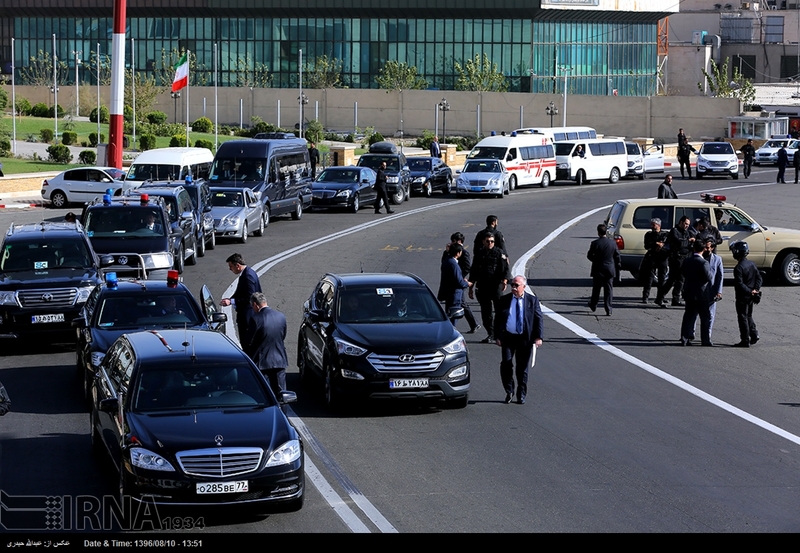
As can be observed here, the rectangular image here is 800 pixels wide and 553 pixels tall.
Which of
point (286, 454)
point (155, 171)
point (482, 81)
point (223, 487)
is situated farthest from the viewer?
point (482, 81)

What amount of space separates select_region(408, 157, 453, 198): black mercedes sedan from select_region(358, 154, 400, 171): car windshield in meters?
3.01

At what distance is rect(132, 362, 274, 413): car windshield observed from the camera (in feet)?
35.4

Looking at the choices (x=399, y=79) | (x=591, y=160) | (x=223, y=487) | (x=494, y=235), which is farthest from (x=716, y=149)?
(x=223, y=487)

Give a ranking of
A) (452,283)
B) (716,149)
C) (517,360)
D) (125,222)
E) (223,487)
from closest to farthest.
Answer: (223,487) < (517,360) < (452,283) < (125,222) < (716,149)

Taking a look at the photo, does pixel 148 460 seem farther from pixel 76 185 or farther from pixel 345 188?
pixel 76 185

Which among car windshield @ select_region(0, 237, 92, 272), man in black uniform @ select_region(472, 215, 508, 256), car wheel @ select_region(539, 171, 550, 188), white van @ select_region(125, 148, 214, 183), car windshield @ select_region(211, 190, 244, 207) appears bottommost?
car windshield @ select_region(0, 237, 92, 272)

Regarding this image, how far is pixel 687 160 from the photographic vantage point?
5666cm

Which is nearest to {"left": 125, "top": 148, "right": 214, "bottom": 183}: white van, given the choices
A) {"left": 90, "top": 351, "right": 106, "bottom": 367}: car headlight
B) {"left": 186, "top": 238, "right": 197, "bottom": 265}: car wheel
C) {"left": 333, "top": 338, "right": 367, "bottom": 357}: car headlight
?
{"left": 186, "top": 238, "right": 197, "bottom": 265}: car wheel

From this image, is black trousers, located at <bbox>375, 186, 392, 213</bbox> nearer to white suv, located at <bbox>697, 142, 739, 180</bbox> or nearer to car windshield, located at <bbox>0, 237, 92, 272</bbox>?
car windshield, located at <bbox>0, 237, 92, 272</bbox>

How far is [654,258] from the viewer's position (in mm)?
23156

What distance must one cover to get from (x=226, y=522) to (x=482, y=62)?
3939 inches

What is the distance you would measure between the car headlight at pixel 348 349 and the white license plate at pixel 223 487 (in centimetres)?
445

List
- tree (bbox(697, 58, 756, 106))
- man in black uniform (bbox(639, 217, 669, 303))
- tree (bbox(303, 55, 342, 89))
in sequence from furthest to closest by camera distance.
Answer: tree (bbox(303, 55, 342, 89)) < tree (bbox(697, 58, 756, 106)) < man in black uniform (bbox(639, 217, 669, 303))

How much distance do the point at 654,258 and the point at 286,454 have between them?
567 inches
